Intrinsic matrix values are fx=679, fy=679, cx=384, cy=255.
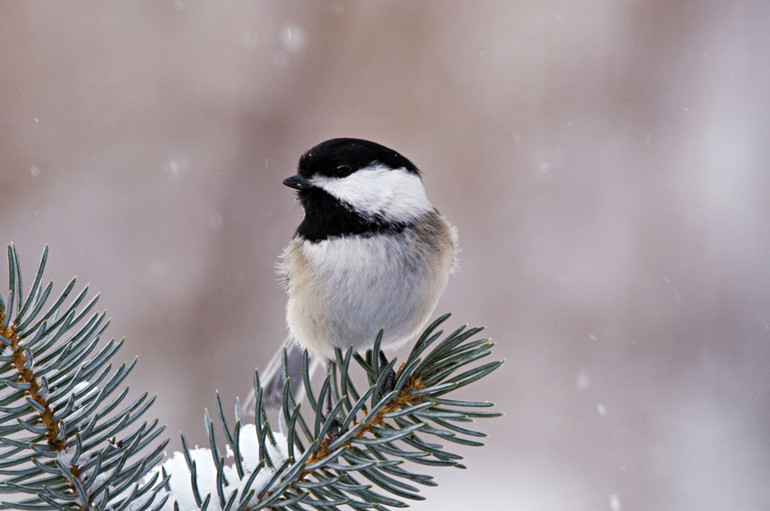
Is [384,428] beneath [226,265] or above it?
beneath

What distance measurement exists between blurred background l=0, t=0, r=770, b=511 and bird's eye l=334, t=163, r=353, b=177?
1380 millimetres

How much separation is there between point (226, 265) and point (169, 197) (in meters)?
0.36

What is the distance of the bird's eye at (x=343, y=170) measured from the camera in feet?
4.23

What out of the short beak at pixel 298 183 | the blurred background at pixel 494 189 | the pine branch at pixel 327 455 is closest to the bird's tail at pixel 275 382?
the short beak at pixel 298 183

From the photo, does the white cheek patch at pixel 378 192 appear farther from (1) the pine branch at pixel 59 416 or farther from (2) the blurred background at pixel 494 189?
(2) the blurred background at pixel 494 189

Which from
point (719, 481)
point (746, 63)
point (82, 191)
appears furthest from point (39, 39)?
point (719, 481)

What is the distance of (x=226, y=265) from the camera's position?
2.68m

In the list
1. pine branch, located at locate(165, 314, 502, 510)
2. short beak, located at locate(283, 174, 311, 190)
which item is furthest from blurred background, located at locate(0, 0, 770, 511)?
pine branch, located at locate(165, 314, 502, 510)

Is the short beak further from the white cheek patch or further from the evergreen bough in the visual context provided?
the evergreen bough

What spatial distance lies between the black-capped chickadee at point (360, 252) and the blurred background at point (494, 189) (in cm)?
136

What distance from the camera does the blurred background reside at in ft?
8.59

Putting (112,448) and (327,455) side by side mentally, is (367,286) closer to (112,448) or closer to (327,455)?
(327,455)

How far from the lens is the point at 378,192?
128cm

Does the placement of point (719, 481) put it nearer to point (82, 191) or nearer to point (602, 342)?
point (602, 342)
